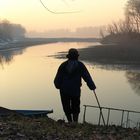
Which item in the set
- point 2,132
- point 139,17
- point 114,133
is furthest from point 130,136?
point 139,17

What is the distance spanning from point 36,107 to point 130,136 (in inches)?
507

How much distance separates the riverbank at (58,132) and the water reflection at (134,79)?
16691 mm

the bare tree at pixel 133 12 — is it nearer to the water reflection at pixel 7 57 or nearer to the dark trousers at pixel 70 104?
the water reflection at pixel 7 57

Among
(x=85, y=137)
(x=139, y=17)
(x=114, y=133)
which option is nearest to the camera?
(x=85, y=137)

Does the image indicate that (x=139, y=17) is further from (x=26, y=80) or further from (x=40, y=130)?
(x=40, y=130)

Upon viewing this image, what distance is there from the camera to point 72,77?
10078 mm

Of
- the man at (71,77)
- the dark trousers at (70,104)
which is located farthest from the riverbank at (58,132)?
the man at (71,77)

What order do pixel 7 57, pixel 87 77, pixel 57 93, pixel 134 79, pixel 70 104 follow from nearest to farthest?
1. pixel 87 77
2. pixel 70 104
3. pixel 57 93
4. pixel 134 79
5. pixel 7 57

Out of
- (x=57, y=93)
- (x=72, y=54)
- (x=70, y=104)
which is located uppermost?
(x=72, y=54)

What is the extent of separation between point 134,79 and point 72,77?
23.1m

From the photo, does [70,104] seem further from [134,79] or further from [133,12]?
[133,12]

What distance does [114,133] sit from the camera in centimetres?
895

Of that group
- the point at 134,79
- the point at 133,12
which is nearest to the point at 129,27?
the point at 133,12

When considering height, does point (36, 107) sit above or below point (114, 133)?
below
